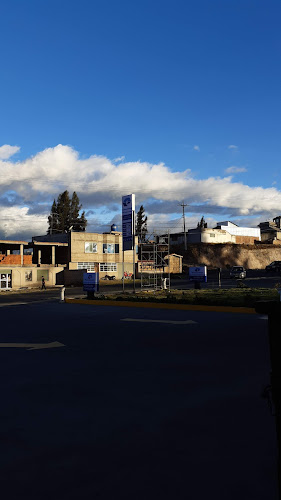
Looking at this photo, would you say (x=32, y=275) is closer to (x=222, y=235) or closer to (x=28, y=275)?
(x=28, y=275)

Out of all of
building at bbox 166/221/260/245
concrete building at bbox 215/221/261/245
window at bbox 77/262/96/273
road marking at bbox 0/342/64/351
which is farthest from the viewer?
concrete building at bbox 215/221/261/245

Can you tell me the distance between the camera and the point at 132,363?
9523mm

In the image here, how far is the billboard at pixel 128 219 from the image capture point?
33562mm

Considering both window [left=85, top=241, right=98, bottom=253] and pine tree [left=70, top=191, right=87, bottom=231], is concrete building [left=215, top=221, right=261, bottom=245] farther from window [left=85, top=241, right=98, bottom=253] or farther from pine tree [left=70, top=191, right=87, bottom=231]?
window [left=85, top=241, right=98, bottom=253]

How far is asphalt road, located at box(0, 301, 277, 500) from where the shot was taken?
4.08m

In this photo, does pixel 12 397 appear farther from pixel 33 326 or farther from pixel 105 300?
pixel 105 300

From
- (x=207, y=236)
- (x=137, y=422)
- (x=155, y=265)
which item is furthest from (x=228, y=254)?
(x=137, y=422)

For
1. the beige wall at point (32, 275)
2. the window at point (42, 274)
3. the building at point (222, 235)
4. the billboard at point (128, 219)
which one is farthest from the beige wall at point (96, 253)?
the building at point (222, 235)

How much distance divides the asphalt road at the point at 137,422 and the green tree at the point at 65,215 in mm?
82407

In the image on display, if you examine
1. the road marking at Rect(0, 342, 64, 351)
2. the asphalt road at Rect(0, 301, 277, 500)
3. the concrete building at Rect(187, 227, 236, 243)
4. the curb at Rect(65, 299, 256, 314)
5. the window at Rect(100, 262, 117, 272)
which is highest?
the concrete building at Rect(187, 227, 236, 243)

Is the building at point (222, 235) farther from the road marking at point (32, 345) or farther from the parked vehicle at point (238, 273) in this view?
the road marking at point (32, 345)

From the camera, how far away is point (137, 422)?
5.72 meters

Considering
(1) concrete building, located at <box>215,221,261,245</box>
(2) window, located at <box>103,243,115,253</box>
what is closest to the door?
(2) window, located at <box>103,243,115,253</box>

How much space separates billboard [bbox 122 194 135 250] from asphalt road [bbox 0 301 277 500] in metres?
22.0
